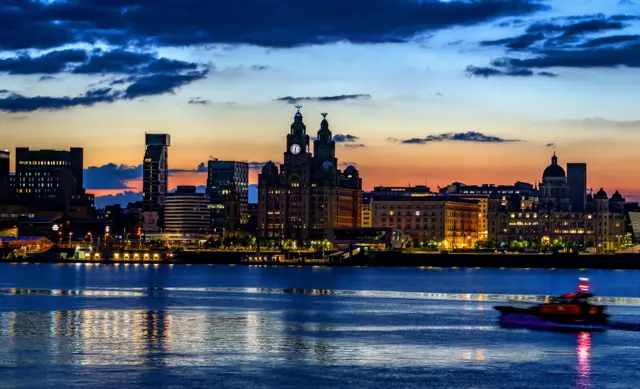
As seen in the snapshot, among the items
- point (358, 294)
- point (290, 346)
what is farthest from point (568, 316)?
point (358, 294)

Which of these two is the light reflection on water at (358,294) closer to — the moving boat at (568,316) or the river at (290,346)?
the river at (290,346)

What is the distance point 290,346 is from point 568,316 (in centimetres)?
2388

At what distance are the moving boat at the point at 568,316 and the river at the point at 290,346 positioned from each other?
2936mm

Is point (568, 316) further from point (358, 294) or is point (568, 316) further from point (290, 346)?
point (358, 294)

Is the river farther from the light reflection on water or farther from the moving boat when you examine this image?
the light reflection on water

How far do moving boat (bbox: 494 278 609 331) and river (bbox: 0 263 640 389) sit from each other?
9.63 ft

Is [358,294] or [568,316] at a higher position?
[568,316]

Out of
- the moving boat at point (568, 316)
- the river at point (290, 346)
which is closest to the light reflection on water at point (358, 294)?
the river at point (290, 346)

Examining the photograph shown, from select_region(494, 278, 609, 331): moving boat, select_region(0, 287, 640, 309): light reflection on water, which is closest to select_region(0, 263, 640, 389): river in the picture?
select_region(494, 278, 609, 331): moving boat

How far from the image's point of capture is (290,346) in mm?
78562

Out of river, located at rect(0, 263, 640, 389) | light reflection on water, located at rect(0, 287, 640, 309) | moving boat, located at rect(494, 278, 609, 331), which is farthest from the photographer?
light reflection on water, located at rect(0, 287, 640, 309)

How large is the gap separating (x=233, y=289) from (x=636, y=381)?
318 feet

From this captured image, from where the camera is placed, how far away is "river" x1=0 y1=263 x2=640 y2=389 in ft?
211

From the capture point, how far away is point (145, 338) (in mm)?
82000
